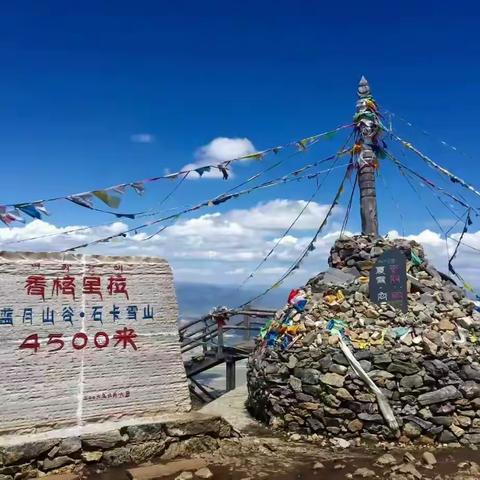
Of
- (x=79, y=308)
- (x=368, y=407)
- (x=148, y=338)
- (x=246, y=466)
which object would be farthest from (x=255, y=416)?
(x=79, y=308)

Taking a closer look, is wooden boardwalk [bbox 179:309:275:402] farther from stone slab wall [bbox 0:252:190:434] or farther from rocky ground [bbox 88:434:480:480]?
stone slab wall [bbox 0:252:190:434]

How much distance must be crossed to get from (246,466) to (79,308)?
2969 mm

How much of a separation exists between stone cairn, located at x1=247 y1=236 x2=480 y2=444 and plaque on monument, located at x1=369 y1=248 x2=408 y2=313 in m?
0.21

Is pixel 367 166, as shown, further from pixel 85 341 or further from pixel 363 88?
pixel 85 341

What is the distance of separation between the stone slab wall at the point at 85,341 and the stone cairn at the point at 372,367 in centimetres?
323

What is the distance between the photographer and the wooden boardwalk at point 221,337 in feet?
Result: 54.3

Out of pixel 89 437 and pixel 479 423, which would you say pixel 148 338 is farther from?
pixel 479 423

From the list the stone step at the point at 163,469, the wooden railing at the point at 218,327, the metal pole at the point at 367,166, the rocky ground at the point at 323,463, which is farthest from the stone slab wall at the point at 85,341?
the wooden railing at the point at 218,327

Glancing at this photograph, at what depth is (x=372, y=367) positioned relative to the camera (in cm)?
962

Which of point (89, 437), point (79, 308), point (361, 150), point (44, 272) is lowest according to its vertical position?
point (89, 437)

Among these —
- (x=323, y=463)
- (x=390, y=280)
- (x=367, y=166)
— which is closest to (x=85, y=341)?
(x=323, y=463)

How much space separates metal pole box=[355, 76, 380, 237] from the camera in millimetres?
12766

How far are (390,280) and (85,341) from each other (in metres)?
6.51

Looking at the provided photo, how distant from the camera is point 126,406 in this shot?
22.7 ft
